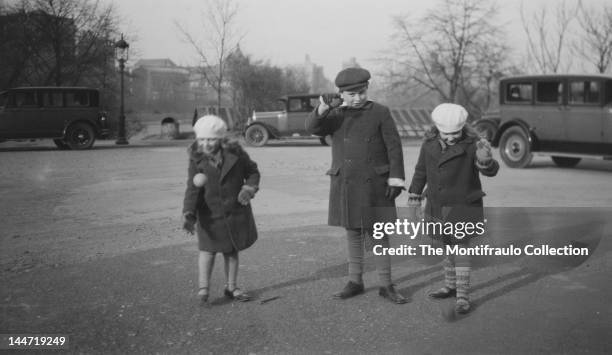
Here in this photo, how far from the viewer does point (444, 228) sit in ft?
14.1

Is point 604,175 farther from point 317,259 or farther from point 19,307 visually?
point 19,307

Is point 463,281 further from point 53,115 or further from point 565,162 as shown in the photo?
point 53,115

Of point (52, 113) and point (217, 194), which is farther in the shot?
point (52, 113)

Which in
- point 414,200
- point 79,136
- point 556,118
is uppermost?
point 556,118

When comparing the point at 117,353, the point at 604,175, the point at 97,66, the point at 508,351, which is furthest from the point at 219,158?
the point at 97,66

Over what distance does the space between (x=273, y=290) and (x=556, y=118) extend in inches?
404

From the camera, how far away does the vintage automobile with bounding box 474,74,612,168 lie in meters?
12.6

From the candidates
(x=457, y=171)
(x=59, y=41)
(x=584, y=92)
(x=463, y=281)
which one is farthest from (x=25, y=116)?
(x=463, y=281)

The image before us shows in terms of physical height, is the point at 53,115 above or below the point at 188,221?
above

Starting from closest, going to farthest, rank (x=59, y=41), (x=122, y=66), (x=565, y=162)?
(x=565, y=162)
(x=122, y=66)
(x=59, y=41)

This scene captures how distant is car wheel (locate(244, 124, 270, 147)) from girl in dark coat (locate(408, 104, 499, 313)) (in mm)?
17113

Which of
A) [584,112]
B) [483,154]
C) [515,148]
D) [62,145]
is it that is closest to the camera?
[483,154]

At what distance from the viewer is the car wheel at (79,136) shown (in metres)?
19.2

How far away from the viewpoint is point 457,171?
4242 millimetres
